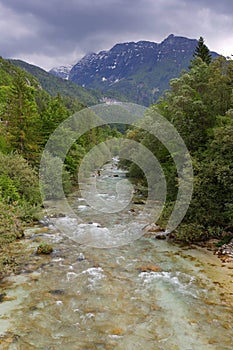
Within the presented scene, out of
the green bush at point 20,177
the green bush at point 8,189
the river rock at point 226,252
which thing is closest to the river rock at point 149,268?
the river rock at point 226,252

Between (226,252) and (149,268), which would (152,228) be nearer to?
(226,252)

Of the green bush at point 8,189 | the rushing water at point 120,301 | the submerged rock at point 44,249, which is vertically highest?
the green bush at point 8,189

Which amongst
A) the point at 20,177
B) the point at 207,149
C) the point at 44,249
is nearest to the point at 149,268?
the point at 44,249

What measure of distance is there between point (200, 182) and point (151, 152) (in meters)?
17.0

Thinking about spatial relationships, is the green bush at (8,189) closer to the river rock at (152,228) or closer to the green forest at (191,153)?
the green forest at (191,153)

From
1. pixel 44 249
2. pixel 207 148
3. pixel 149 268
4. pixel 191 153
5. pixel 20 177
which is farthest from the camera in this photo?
pixel 20 177

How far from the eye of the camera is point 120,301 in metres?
12.8

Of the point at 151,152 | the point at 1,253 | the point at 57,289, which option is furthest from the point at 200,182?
the point at 151,152

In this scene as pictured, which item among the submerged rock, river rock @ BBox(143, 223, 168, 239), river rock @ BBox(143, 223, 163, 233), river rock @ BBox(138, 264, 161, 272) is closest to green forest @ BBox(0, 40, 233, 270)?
river rock @ BBox(143, 223, 168, 239)

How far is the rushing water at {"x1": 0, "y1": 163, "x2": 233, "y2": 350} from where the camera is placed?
10.3 meters

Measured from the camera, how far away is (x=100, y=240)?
68.8 ft

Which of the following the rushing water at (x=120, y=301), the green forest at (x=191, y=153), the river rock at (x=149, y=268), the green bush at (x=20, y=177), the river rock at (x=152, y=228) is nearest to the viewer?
the rushing water at (x=120, y=301)

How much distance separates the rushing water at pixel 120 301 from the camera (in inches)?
406

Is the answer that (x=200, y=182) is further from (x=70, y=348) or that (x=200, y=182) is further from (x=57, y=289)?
(x=70, y=348)
